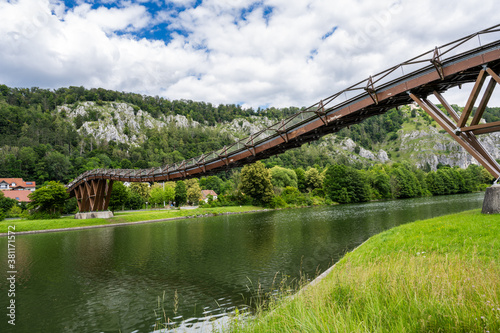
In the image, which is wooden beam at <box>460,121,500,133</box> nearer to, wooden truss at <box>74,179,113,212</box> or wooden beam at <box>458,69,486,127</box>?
wooden beam at <box>458,69,486,127</box>

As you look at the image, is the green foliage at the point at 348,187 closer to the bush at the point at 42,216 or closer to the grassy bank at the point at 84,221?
the grassy bank at the point at 84,221

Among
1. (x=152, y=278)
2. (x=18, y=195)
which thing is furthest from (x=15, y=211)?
(x=152, y=278)

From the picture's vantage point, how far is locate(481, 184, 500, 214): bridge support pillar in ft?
47.1

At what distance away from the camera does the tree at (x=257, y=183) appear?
78875 mm

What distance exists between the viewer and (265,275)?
50.8 ft

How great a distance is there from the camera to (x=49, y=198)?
55906 millimetres

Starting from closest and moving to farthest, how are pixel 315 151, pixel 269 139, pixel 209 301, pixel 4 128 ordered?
1. pixel 209 301
2. pixel 269 139
3. pixel 4 128
4. pixel 315 151

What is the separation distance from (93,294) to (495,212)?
72.5 ft

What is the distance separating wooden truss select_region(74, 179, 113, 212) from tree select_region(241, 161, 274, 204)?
3607 cm

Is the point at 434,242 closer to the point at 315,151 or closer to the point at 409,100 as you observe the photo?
the point at 409,100

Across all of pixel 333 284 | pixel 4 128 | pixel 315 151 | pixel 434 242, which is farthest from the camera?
pixel 315 151

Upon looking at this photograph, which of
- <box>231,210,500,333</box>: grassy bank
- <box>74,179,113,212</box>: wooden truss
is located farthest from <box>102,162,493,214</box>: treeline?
<box>231,210,500,333</box>: grassy bank

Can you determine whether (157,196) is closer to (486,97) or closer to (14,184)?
(14,184)

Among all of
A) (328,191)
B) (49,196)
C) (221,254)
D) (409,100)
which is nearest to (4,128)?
(49,196)
